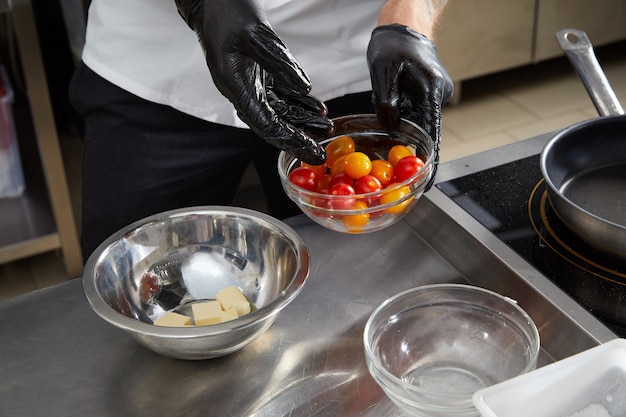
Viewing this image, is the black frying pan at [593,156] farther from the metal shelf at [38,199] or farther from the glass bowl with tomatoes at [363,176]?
the metal shelf at [38,199]

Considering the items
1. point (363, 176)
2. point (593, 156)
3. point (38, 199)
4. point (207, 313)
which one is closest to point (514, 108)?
point (38, 199)

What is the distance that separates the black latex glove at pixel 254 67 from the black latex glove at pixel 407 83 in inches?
2.6

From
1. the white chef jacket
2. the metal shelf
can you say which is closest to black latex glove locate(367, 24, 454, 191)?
the white chef jacket

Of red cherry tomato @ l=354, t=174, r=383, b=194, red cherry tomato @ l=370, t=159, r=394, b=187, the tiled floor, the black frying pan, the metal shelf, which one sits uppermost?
red cherry tomato @ l=354, t=174, r=383, b=194

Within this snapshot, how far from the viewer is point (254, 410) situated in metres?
0.69

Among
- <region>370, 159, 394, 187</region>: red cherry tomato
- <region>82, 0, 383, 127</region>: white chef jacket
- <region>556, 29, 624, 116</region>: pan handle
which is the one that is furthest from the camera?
<region>82, 0, 383, 127</region>: white chef jacket

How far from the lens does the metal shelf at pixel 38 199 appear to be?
5.09 ft

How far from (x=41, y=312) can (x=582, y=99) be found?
6.57 feet

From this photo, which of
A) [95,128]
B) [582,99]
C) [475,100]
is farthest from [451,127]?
[95,128]

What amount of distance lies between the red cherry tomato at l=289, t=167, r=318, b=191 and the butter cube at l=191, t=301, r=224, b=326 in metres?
0.14

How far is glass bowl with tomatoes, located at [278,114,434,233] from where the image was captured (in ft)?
2.53

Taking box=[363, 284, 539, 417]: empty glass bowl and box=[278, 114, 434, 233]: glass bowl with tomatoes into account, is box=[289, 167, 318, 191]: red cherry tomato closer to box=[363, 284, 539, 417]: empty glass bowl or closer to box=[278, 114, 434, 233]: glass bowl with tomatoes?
box=[278, 114, 434, 233]: glass bowl with tomatoes

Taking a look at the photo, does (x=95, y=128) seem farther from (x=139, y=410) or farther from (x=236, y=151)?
(x=139, y=410)

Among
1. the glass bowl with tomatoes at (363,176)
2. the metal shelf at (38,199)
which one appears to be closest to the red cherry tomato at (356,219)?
the glass bowl with tomatoes at (363,176)
